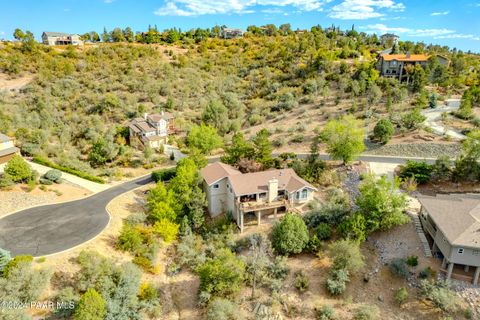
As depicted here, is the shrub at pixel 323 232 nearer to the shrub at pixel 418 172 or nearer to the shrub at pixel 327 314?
the shrub at pixel 327 314

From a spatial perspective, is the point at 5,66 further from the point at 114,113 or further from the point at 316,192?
the point at 316,192

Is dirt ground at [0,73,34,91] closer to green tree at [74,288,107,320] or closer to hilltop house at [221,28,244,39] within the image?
green tree at [74,288,107,320]

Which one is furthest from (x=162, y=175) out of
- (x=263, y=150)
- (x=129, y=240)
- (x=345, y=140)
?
(x=345, y=140)

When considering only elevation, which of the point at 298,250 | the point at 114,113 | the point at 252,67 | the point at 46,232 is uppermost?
the point at 252,67

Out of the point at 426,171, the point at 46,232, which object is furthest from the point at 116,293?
the point at 426,171

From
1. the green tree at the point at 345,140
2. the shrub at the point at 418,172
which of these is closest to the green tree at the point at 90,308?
the green tree at the point at 345,140

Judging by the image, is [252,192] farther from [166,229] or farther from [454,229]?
[454,229]
